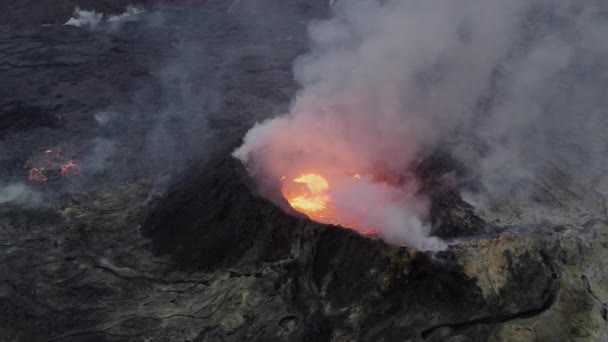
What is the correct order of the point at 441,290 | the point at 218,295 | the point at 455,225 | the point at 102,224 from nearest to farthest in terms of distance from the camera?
the point at 441,290 < the point at 218,295 < the point at 455,225 < the point at 102,224

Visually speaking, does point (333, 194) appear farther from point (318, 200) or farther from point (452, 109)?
point (452, 109)

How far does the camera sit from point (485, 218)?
17.0m

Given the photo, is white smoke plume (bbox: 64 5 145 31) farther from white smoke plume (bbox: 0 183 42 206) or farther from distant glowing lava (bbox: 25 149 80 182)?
white smoke plume (bbox: 0 183 42 206)

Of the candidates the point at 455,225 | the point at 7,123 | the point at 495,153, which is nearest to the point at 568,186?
the point at 495,153

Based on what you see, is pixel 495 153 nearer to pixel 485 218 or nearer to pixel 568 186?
pixel 568 186

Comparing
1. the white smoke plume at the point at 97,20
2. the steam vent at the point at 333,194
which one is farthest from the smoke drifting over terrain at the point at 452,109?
the white smoke plume at the point at 97,20

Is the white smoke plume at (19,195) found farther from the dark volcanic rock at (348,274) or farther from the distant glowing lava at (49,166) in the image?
the dark volcanic rock at (348,274)

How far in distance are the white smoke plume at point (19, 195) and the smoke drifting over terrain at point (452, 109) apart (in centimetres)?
858

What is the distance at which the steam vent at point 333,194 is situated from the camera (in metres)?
14.1

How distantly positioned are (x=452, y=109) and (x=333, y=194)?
9.47m

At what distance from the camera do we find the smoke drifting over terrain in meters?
20.3

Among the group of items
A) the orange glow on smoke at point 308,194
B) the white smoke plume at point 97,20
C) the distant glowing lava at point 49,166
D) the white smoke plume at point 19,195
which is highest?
the orange glow on smoke at point 308,194

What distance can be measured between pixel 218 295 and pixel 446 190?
28.8 feet

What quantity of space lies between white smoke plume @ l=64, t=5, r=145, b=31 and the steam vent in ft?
41.1
